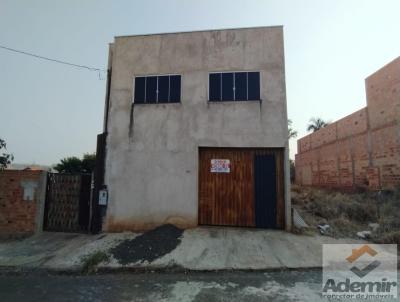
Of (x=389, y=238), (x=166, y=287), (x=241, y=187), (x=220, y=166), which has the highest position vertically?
(x=220, y=166)

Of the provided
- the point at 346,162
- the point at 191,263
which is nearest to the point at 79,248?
the point at 191,263

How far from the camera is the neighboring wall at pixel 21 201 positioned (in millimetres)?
8039

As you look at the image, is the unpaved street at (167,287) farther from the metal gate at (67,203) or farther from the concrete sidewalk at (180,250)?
the metal gate at (67,203)

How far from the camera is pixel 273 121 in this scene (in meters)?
8.00

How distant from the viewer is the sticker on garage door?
8250 mm

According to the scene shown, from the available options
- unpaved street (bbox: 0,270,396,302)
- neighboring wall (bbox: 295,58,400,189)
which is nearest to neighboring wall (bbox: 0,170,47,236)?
unpaved street (bbox: 0,270,396,302)

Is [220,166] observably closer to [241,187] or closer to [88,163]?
[241,187]

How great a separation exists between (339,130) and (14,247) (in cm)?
1720

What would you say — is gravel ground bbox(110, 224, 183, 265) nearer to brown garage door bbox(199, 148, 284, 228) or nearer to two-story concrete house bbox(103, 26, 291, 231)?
two-story concrete house bbox(103, 26, 291, 231)

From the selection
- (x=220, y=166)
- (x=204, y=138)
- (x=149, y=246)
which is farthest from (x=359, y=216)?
(x=149, y=246)

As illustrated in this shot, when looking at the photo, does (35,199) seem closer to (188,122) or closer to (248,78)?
(188,122)

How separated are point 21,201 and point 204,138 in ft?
20.6

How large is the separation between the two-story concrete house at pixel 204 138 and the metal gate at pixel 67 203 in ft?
2.74

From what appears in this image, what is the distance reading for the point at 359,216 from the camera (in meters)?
8.60
